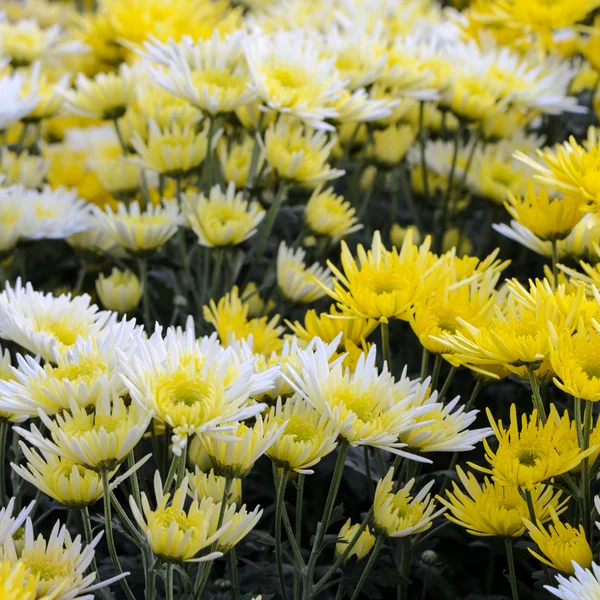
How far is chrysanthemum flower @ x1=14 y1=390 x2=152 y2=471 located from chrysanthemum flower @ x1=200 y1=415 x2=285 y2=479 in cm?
7

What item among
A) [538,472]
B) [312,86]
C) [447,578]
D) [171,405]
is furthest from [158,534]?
[312,86]

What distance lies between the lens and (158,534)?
0.72 m

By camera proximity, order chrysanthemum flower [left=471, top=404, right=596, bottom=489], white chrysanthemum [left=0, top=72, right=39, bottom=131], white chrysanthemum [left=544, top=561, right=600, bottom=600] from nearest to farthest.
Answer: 1. white chrysanthemum [left=544, top=561, right=600, bottom=600]
2. chrysanthemum flower [left=471, top=404, right=596, bottom=489]
3. white chrysanthemum [left=0, top=72, right=39, bottom=131]

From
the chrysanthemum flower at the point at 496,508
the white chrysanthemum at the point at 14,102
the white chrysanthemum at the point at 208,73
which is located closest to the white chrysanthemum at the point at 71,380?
the chrysanthemum flower at the point at 496,508

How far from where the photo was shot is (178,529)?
0.73 metres

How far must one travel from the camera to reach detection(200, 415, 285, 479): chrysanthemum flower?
80cm

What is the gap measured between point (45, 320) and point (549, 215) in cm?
62

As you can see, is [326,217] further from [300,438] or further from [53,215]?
[300,438]

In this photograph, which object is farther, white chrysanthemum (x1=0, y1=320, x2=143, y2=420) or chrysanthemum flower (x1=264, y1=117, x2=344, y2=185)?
chrysanthemum flower (x1=264, y1=117, x2=344, y2=185)

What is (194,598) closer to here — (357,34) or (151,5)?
(357,34)

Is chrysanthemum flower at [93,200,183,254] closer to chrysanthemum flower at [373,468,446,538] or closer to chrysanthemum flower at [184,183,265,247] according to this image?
chrysanthemum flower at [184,183,265,247]

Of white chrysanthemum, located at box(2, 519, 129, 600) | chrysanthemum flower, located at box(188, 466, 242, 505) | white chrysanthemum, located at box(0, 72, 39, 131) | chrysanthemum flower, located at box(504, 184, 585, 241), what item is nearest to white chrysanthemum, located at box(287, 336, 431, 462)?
chrysanthemum flower, located at box(188, 466, 242, 505)

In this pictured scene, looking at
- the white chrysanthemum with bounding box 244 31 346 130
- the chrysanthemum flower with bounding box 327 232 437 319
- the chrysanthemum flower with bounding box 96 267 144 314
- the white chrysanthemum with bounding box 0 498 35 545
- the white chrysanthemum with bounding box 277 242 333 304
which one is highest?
the white chrysanthemum with bounding box 244 31 346 130

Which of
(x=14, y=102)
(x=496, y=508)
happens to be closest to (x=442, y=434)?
(x=496, y=508)
